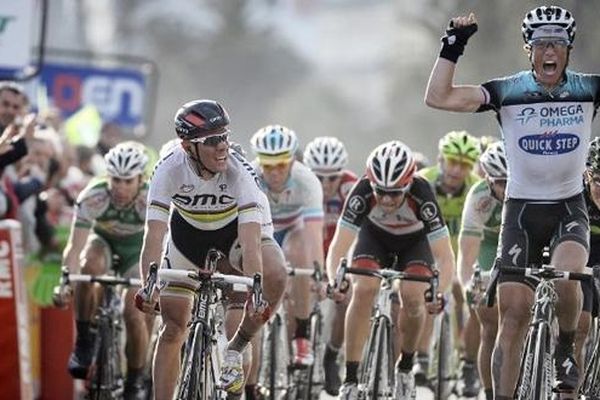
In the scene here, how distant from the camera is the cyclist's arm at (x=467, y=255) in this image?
1420 cm

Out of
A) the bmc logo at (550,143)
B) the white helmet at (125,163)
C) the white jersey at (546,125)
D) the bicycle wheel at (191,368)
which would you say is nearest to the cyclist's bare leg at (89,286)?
the white helmet at (125,163)

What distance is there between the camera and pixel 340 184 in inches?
693

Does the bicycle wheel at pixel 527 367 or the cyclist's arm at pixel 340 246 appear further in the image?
the cyclist's arm at pixel 340 246

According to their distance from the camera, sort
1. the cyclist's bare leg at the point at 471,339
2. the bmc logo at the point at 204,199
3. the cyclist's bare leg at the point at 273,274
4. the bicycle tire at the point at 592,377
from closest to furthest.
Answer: the bmc logo at the point at 204,199, the cyclist's bare leg at the point at 273,274, the bicycle tire at the point at 592,377, the cyclist's bare leg at the point at 471,339

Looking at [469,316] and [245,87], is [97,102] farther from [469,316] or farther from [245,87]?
[245,87]

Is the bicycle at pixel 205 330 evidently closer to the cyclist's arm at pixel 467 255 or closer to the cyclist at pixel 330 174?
the cyclist's arm at pixel 467 255

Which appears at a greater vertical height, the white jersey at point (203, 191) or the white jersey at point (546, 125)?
the white jersey at point (546, 125)

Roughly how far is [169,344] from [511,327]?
2.04m

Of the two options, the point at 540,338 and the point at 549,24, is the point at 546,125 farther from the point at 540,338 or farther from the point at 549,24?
the point at 540,338

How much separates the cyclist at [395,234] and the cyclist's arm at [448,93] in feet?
5.98

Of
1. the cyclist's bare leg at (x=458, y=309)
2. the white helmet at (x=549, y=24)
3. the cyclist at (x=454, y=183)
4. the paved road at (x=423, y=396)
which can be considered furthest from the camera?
the paved road at (x=423, y=396)

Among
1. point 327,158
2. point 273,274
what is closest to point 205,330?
point 273,274

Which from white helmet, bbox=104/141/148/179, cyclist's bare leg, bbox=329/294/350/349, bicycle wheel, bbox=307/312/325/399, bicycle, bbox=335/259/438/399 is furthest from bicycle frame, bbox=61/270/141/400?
cyclist's bare leg, bbox=329/294/350/349

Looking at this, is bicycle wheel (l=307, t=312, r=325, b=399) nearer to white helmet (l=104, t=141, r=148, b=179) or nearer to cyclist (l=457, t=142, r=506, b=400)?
cyclist (l=457, t=142, r=506, b=400)
